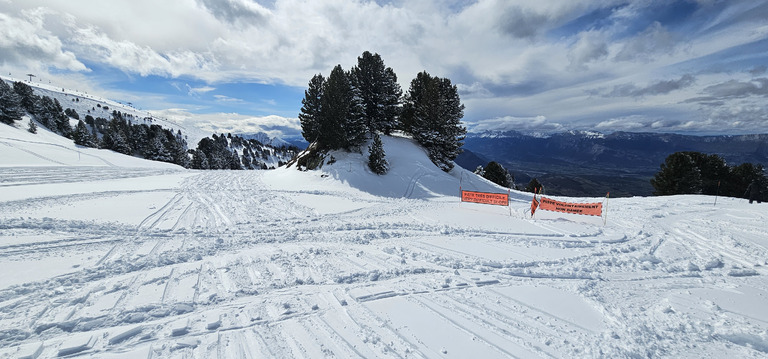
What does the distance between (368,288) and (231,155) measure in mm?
114736

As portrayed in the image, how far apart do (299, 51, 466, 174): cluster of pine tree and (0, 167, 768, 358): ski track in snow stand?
1684 centimetres

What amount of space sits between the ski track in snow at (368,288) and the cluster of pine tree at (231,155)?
214ft

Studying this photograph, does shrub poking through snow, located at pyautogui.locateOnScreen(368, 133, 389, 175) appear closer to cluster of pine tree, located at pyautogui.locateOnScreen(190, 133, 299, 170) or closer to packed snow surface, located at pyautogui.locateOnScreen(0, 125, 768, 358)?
packed snow surface, located at pyautogui.locateOnScreen(0, 125, 768, 358)

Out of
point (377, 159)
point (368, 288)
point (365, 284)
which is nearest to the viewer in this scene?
point (368, 288)

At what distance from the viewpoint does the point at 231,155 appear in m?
104

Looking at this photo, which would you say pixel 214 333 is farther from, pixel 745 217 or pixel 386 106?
pixel 386 106

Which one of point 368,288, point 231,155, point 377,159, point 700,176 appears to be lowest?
point 368,288

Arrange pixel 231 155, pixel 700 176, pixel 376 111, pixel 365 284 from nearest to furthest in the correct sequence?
pixel 365 284 → pixel 376 111 → pixel 700 176 → pixel 231 155

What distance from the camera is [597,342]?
471 centimetres

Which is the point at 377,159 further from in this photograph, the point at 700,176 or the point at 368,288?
the point at 700,176

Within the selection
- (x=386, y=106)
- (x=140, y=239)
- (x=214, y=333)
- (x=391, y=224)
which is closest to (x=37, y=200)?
(x=140, y=239)

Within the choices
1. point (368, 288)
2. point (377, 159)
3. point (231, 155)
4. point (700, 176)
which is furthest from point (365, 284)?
point (231, 155)

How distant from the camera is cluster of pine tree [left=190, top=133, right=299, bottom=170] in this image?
68525 millimetres

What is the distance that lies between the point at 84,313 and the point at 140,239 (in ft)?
14.9
